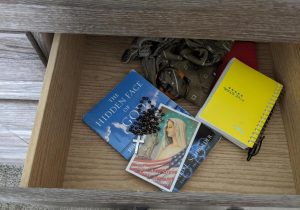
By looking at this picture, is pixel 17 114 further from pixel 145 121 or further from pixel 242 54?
pixel 242 54

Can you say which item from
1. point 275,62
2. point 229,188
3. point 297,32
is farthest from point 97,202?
point 275,62

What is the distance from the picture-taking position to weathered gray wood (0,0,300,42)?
1.62ft

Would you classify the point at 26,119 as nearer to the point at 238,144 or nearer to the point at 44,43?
the point at 44,43

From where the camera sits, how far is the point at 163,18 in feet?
1.70

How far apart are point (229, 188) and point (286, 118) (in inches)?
8.0

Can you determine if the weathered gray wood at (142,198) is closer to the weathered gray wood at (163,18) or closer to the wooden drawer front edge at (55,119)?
the wooden drawer front edge at (55,119)

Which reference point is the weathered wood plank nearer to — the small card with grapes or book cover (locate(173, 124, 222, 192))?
the small card with grapes

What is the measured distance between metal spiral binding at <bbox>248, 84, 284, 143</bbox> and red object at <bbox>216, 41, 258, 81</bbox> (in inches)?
3.5

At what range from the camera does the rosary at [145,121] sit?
29.0 inches

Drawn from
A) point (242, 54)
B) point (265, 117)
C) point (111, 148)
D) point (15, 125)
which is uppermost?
point (242, 54)

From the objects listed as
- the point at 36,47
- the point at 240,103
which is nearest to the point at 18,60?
the point at 36,47

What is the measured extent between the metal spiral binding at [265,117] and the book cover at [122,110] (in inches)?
6.3

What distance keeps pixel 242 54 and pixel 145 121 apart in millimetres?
289

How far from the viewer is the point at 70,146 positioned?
2.40ft
